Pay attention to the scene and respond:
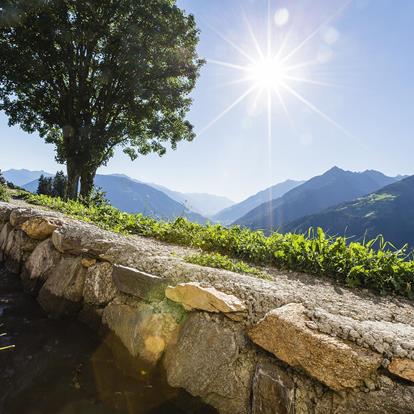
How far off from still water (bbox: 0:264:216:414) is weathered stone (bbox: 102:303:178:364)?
192mm

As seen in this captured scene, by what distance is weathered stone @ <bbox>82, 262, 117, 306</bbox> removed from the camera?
14.6 feet

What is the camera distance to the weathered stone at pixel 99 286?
14.6 feet

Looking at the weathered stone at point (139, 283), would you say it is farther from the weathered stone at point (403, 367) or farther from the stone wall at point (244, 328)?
the weathered stone at point (403, 367)

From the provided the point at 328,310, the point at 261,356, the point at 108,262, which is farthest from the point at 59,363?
the point at 328,310

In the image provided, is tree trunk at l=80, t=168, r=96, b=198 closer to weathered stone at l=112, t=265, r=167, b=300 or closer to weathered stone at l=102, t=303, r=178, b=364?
weathered stone at l=112, t=265, r=167, b=300

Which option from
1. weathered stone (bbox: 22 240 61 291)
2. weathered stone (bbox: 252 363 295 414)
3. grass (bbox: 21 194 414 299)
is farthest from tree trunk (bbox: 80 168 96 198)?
weathered stone (bbox: 252 363 295 414)

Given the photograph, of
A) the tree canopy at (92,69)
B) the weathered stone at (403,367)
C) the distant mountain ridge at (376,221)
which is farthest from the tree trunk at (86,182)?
the distant mountain ridge at (376,221)

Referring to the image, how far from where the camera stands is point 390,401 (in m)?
2.29

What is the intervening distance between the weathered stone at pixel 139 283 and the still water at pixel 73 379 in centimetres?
78

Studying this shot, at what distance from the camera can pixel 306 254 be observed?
18.1 ft

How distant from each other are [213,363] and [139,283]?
4.69 ft

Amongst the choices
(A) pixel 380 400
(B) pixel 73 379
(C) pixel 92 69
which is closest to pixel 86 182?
(C) pixel 92 69

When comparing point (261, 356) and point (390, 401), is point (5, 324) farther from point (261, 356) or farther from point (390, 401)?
point (390, 401)

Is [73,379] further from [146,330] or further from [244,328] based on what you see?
[244,328]
